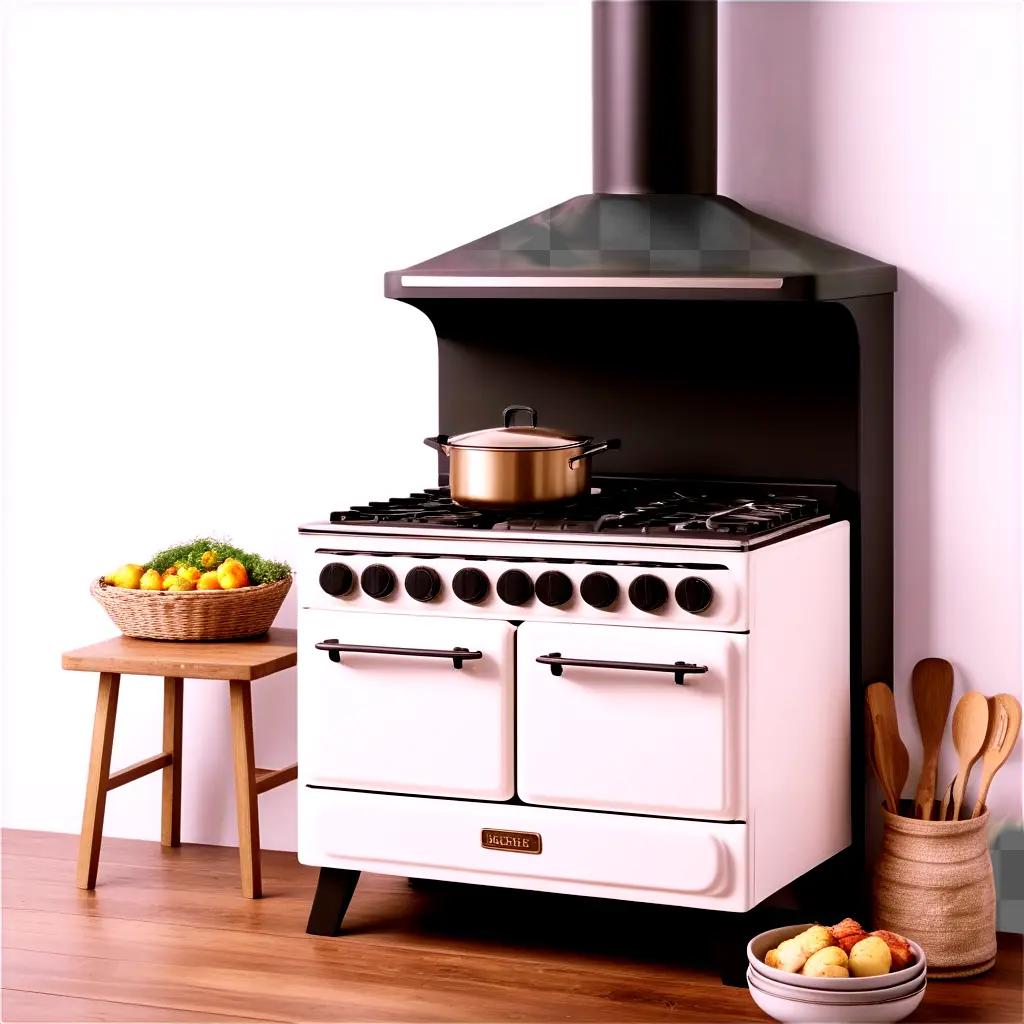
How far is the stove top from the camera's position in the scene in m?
3.24

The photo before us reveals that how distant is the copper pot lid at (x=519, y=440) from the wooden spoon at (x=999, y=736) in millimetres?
950

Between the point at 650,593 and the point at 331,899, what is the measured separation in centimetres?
92

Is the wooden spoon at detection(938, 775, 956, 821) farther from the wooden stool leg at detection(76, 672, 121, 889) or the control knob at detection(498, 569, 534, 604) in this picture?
the wooden stool leg at detection(76, 672, 121, 889)

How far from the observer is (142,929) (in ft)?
11.9

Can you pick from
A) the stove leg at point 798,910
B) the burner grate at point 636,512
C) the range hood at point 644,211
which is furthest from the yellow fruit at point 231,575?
the stove leg at point 798,910

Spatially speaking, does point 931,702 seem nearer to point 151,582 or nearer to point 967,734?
point 967,734

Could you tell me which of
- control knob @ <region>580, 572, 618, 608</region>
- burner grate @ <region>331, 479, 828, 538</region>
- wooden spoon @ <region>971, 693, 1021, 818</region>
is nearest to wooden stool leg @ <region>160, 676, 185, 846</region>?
burner grate @ <region>331, 479, 828, 538</region>

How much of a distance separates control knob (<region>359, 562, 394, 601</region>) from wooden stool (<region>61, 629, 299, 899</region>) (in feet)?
1.57

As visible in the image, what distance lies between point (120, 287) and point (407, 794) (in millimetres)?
1517

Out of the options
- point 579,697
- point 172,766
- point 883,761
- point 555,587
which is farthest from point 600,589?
point 172,766

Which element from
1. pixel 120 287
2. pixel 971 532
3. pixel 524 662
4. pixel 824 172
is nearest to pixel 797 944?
pixel 524 662

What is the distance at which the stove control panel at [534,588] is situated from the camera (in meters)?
3.13

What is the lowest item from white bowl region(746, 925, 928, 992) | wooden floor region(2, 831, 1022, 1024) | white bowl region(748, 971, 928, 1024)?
wooden floor region(2, 831, 1022, 1024)

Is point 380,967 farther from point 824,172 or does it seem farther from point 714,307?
point 824,172
